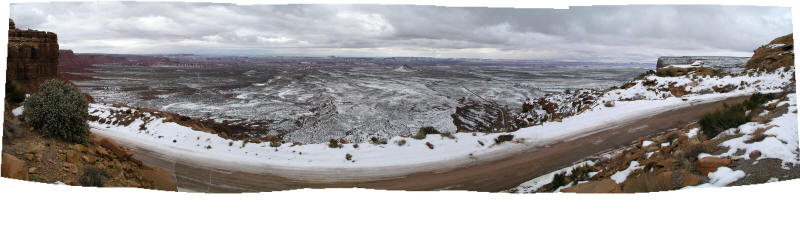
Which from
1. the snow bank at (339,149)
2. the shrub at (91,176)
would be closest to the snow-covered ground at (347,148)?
the snow bank at (339,149)

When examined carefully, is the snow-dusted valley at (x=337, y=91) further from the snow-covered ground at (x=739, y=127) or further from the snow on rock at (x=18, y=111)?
the snow on rock at (x=18, y=111)

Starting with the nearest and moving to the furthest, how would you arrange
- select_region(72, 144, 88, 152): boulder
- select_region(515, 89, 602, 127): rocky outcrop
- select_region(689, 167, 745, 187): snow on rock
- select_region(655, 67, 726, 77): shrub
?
select_region(689, 167, 745, 187): snow on rock → select_region(72, 144, 88, 152): boulder → select_region(655, 67, 726, 77): shrub → select_region(515, 89, 602, 127): rocky outcrop

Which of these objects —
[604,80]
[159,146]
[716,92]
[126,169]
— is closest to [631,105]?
[604,80]

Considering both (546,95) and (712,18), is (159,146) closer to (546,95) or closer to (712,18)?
(546,95)

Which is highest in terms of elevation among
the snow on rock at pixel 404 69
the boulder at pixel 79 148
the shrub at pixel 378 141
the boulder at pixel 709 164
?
the snow on rock at pixel 404 69

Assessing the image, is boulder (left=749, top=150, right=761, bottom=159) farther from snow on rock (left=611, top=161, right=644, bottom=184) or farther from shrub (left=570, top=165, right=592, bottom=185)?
shrub (left=570, top=165, right=592, bottom=185)

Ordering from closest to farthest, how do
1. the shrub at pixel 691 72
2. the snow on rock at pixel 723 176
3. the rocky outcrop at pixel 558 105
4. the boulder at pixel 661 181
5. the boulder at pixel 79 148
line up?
the snow on rock at pixel 723 176
the boulder at pixel 661 181
the boulder at pixel 79 148
the shrub at pixel 691 72
the rocky outcrop at pixel 558 105

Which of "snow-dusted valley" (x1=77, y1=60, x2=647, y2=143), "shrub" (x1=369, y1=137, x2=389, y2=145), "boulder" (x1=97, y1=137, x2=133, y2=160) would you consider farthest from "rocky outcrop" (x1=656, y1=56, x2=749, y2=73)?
"boulder" (x1=97, y1=137, x2=133, y2=160)
